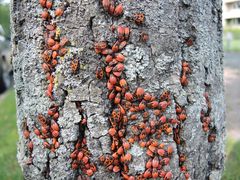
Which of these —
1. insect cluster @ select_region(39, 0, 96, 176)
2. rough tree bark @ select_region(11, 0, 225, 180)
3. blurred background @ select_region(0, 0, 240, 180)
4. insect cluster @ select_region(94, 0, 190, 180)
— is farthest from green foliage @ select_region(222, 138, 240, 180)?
insect cluster @ select_region(39, 0, 96, 176)

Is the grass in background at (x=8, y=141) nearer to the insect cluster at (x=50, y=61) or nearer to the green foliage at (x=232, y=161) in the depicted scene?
the green foliage at (x=232, y=161)

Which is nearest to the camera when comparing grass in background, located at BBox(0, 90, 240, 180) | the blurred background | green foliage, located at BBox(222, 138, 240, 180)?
green foliage, located at BBox(222, 138, 240, 180)

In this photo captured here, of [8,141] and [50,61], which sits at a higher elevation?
[50,61]

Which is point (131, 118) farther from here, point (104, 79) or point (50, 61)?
point (50, 61)

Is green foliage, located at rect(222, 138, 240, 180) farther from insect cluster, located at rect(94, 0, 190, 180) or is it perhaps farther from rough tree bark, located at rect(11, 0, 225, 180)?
insect cluster, located at rect(94, 0, 190, 180)

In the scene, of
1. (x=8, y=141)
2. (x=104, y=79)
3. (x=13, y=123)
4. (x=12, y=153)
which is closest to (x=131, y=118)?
(x=104, y=79)

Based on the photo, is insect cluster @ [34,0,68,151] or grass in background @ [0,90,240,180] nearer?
insect cluster @ [34,0,68,151]

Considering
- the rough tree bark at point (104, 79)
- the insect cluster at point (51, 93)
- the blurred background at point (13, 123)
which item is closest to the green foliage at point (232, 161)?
the blurred background at point (13, 123)
